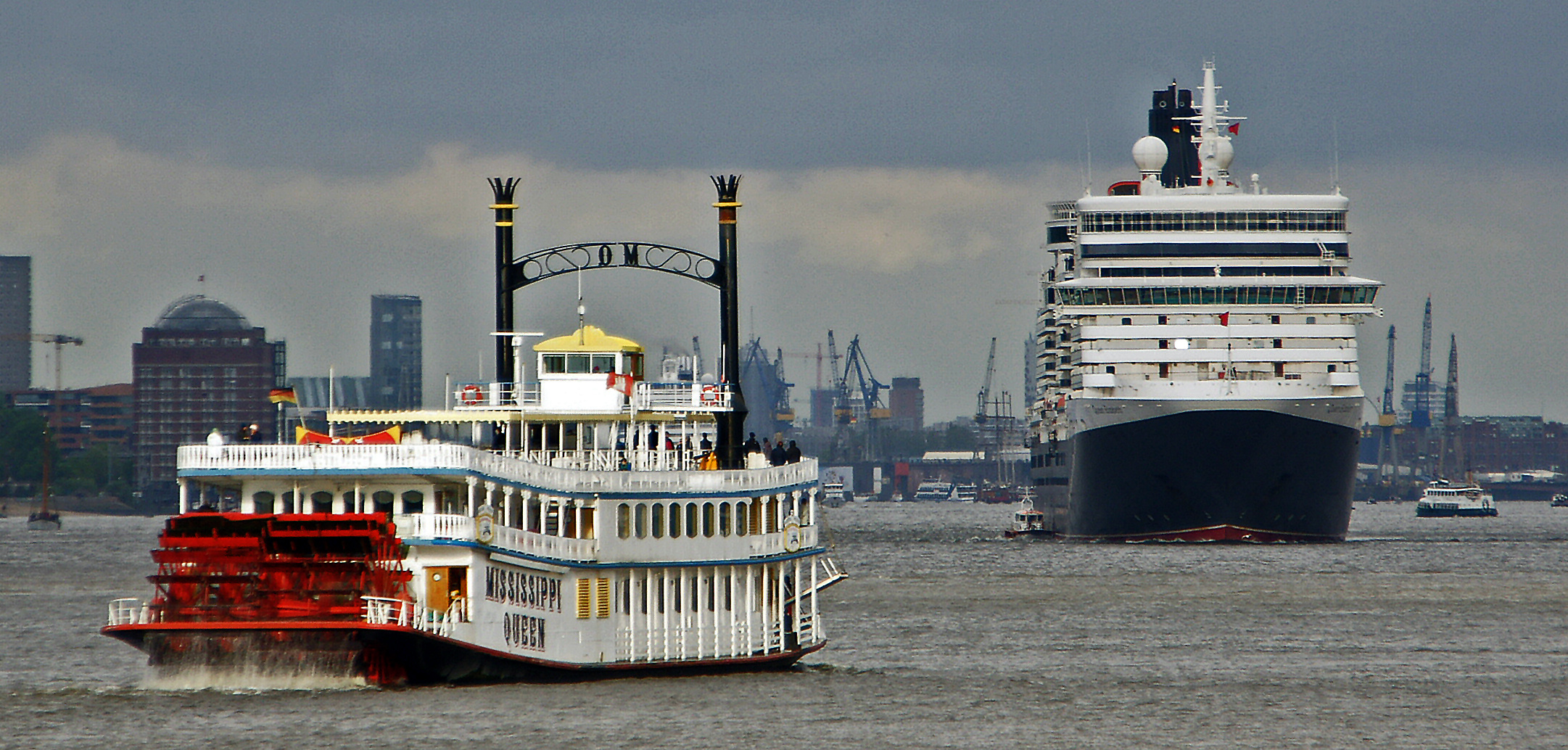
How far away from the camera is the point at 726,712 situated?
147ft

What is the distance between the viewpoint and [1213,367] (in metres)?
120

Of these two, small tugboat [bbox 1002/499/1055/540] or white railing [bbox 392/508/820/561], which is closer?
white railing [bbox 392/508/820/561]

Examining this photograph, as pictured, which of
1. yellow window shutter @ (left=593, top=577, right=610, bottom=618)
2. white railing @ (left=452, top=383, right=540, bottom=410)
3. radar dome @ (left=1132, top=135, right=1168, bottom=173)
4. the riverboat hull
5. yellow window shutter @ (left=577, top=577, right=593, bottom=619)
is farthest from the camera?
radar dome @ (left=1132, top=135, right=1168, bottom=173)

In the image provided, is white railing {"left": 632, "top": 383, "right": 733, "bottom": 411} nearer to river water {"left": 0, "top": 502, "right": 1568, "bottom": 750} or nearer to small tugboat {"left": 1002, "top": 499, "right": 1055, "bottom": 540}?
river water {"left": 0, "top": 502, "right": 1568, "bottom": 750}

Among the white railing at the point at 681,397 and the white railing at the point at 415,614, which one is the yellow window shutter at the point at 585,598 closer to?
the white railing at the point at 415,614

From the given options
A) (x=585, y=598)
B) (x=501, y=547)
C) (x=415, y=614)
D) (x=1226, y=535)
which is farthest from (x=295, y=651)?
(x=1226, y=535)

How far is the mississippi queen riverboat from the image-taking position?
41.9m

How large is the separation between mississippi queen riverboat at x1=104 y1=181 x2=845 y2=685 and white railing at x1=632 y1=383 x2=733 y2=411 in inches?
2.2

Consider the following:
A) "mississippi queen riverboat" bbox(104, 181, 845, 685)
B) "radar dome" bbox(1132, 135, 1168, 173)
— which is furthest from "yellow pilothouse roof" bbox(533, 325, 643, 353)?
"radar dome" bbox(1132, 135, 1168, 173)

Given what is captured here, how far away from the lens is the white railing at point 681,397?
49.1m

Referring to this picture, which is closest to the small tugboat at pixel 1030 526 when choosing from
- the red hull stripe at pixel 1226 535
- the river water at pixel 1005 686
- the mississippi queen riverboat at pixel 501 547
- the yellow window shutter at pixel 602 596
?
the red hull stripe at pixel 1226 535

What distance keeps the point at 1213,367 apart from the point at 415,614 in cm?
8297

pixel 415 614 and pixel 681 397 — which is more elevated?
pixel 681 397

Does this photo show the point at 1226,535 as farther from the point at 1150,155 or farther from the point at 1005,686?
the point at 1005,686
